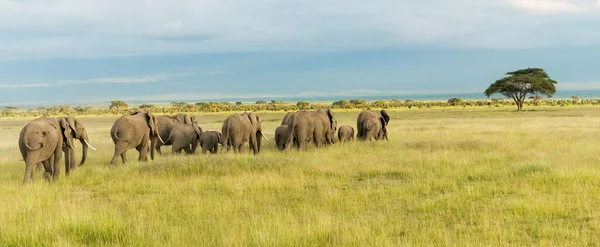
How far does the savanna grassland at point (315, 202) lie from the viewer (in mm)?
6879

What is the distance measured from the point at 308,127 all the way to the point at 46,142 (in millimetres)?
9912

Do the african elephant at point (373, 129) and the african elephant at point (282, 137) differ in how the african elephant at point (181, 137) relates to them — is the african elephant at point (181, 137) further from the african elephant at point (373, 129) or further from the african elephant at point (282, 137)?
the african elephant at point (373, 129)

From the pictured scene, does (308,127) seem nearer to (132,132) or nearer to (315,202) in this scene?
(132,132)

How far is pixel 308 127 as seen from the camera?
19203 mm

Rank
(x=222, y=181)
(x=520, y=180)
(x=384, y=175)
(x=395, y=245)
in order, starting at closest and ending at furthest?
(x=395, y=245) → (x=520, y=180) → (x=222, y=181) → (x=384, y=175)

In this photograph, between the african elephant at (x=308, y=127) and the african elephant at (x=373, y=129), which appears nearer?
the african elephant at (x=308, y=127)

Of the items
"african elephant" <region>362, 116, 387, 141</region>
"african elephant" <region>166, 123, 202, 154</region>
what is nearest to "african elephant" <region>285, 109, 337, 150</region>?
"african elephant" <region>362, 116, 387, 141</region>

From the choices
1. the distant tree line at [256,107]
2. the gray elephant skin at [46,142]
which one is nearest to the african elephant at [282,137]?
the gray elephant skin at [46,142]

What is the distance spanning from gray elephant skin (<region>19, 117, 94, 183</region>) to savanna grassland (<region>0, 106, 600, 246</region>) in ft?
1.72

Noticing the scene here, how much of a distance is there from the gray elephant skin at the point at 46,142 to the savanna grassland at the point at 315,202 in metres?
0.52

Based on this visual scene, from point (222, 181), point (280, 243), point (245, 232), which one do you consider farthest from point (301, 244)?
point (222, 181)

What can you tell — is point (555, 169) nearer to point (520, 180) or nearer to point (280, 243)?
point (520, 180)

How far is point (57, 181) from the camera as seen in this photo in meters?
12.2

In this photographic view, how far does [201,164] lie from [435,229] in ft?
26.6
